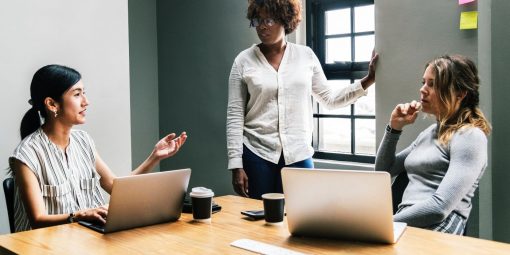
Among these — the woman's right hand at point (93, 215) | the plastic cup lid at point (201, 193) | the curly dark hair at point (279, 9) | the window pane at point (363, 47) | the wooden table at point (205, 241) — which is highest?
the curly dark hair at point (279, 9)

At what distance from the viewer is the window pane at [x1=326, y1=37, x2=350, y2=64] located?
10.7 feet

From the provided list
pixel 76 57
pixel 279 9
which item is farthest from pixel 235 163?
pixel 76 57

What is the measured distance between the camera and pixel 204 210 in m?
1.69

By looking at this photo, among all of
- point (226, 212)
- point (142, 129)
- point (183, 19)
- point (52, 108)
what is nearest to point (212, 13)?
point (183, 19)

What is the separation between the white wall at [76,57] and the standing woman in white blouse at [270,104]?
0.70 metres

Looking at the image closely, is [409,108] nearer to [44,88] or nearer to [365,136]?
[365,136]

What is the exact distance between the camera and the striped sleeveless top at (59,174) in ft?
6.28

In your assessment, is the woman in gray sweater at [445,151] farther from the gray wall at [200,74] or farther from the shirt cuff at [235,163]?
the gray wall at [200,74]

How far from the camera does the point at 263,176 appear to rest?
2.49 metres

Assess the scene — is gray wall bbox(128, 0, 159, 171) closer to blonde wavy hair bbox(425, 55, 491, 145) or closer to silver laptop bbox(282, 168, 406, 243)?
blonde wavy hair bbox(425, 55, 491, 145)

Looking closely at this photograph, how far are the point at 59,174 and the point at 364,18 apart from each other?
205 cm

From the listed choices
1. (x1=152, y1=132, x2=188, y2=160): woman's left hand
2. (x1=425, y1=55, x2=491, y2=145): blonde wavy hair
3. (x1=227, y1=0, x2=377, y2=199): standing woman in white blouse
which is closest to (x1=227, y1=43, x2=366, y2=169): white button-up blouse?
(x1=227, y1=0, x2=377, y2=199): standing woman in white blouse

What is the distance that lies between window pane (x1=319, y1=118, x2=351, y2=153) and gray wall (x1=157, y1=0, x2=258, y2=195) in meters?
0.79

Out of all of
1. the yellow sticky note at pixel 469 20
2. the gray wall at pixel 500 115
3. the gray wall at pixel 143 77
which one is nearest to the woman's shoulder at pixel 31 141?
the yellow sticky note at pixel 469 20
